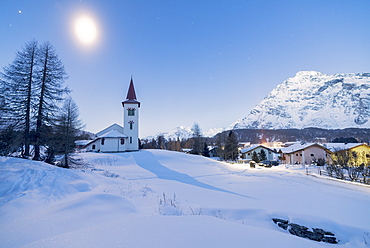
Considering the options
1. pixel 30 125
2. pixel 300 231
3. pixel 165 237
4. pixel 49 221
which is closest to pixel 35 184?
pixel 49 221

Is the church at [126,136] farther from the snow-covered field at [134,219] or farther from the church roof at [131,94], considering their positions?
the snow-covered field at [134,219]

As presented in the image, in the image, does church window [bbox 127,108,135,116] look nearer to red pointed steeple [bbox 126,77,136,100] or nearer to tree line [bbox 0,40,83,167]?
red pointed steeple [bbox 126,77,136,100]

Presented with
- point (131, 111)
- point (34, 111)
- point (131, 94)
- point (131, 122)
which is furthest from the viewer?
point (131, 94)

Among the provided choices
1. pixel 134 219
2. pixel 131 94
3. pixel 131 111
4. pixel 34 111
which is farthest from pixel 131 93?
pixel 134 219

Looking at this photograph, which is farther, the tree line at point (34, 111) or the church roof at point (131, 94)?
the church roof at point (131, 94)

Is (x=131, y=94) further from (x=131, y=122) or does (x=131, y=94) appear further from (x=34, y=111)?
(x=34, y=111)

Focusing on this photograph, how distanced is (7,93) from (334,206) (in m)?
24.0

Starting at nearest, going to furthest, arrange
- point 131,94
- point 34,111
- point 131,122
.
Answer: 1. point 34,111
2. point 131,122
3. point 131,94

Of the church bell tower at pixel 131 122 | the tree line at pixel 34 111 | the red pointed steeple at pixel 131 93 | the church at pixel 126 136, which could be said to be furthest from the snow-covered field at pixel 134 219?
the red pointed steeple at pixel 131 93

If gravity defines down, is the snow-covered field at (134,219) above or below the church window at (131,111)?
below

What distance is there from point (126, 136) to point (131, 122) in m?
3.40

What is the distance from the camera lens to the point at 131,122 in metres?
36.7

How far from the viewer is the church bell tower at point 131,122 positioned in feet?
118

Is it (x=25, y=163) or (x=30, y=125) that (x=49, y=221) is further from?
(x=30, y=125)
